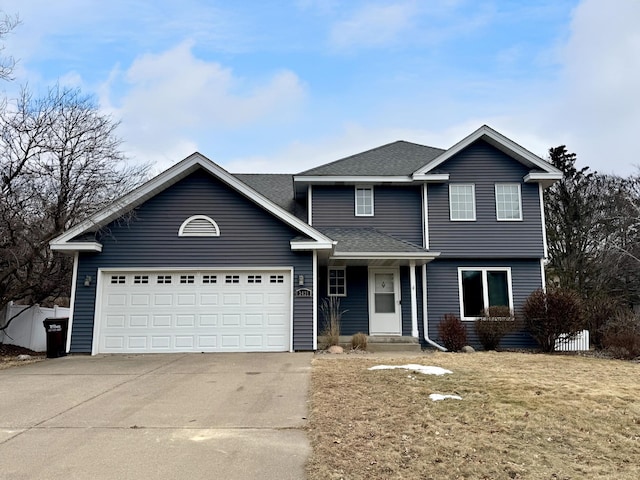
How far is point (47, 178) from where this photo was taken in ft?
40.3

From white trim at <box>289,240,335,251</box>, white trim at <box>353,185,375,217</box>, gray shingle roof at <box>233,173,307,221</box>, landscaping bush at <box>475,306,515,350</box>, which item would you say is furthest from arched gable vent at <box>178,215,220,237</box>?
landscaping bush at <box>475,306,515,350</box>

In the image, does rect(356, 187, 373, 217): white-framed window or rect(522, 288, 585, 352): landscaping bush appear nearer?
rect(522, 288, 585, 352): landscaping bush

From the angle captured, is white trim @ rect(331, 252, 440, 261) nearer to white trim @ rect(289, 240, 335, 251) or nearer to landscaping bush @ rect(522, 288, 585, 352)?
white trim @ rect(289, 240, 335, 251)

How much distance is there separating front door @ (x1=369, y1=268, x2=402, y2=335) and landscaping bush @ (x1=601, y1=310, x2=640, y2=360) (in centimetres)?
555

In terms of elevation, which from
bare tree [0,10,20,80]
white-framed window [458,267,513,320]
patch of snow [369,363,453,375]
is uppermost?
bare tree [0,10,20,80]

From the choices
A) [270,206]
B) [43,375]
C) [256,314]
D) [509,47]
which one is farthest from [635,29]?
[43,375]

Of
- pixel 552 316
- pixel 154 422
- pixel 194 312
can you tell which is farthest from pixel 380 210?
pixel 154 422

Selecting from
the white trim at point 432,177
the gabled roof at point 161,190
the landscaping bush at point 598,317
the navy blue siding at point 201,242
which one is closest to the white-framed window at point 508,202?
the white trim at point 432,177

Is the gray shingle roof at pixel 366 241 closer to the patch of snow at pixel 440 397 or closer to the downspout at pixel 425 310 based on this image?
the downspout at pixel 425 310

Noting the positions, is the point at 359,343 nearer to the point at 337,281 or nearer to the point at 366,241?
the point at 337,281

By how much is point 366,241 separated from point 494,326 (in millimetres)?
4340

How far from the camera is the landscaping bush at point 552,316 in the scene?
40.1 feet

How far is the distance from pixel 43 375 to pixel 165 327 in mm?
3249

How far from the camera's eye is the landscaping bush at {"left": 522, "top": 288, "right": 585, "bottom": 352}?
40.1 feet
